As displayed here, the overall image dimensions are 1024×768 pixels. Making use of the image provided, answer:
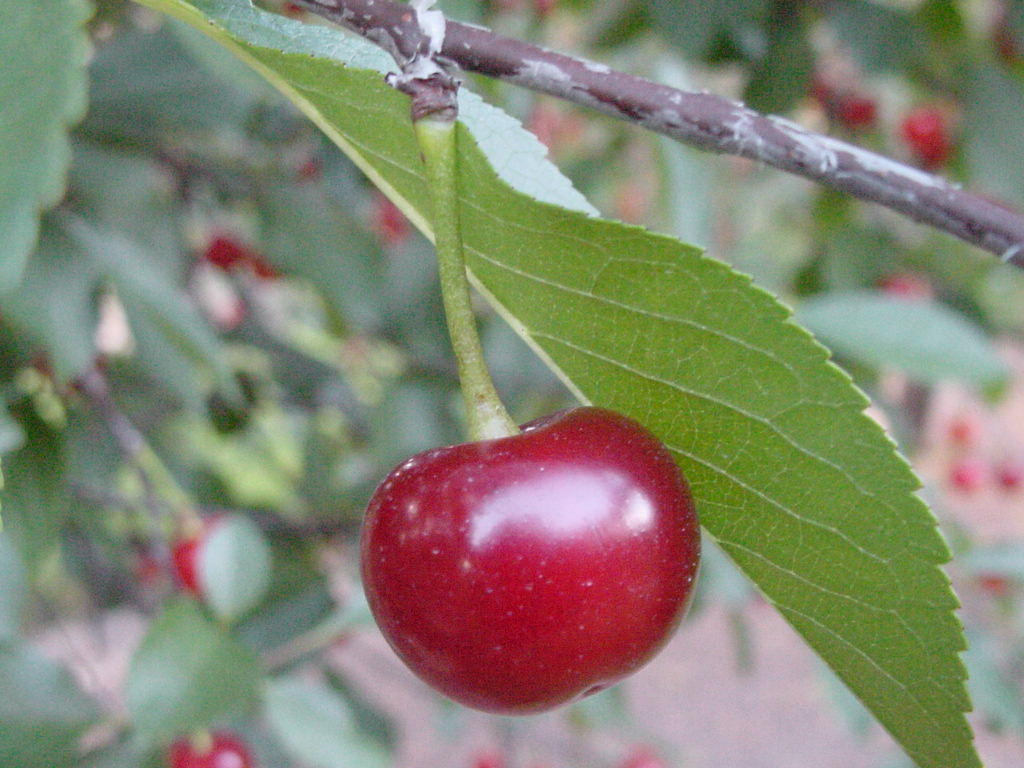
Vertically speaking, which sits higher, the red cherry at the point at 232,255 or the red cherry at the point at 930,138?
the red cherry at the point at 930,138

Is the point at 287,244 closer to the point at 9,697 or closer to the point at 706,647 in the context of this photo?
the point at 9,697

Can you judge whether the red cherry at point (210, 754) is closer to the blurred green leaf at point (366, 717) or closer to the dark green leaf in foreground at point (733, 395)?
the blurred green leaf at point (366, 717)

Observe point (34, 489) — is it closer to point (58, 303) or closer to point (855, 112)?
point (58, 303)

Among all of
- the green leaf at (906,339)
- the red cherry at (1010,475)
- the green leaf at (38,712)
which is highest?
the green leaf at (906,339)

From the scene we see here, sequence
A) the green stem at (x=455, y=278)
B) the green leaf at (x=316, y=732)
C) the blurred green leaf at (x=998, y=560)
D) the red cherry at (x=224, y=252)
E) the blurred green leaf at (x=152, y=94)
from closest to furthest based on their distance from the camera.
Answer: the green stem at (x=455, y=278), the green leaf at (x=316, y=732), the blurred green leaf at (x=152, y=94), the blurred green leaf at (x=998, y=560), the red cherry at (x=224, y=252)

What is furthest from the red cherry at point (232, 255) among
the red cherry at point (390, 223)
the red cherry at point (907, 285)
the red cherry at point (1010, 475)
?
the red cherry at point (1010, 475)

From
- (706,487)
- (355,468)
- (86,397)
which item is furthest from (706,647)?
(706,487)

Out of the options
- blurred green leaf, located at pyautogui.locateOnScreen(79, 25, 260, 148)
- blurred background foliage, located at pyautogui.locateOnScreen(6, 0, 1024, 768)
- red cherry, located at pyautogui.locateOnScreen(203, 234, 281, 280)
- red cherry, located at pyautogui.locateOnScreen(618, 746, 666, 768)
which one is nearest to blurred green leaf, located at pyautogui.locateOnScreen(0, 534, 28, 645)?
blurred background foliage, located at pyautogui.locateOnScreen(6, 0, 1024, 768)

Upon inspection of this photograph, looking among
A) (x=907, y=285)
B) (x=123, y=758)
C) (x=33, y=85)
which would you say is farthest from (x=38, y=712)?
(x=907, y=285)
